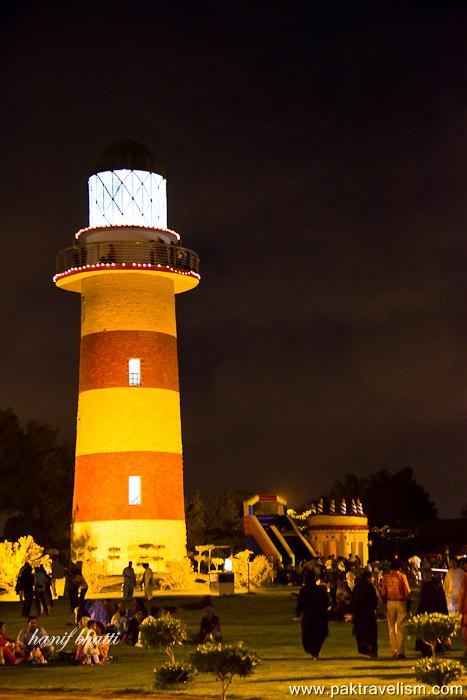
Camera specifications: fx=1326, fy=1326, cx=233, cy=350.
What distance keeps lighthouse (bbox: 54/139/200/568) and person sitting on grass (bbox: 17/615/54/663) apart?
63.5 feet

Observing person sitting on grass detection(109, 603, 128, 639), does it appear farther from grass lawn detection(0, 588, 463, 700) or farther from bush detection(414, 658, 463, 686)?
bush detection(414, 658, 463, 686)

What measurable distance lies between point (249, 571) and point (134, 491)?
193 inches

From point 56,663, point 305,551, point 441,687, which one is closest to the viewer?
point 441,687

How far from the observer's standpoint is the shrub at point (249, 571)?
145 feet

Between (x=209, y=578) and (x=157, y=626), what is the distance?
2291 centimetres

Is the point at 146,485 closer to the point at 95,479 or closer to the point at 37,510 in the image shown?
the point at 95,479

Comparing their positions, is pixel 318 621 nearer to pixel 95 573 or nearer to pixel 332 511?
pixel 95 573

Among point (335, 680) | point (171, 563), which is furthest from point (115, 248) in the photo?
point (335, 680)

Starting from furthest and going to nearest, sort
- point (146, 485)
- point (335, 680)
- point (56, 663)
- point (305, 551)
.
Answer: point (305, 551)
point (146, 485)
point (56, 663)
point (335, 680)

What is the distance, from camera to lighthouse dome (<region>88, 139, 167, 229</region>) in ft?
147

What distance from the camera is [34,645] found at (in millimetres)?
22844

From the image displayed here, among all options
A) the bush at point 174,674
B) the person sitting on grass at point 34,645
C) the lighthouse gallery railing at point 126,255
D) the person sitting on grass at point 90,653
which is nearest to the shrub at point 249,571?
the lighthouse gallery railing at point 126,255

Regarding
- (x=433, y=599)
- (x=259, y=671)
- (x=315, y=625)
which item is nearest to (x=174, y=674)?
(x=259, y=671)

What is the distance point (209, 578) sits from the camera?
4322 centimetres
